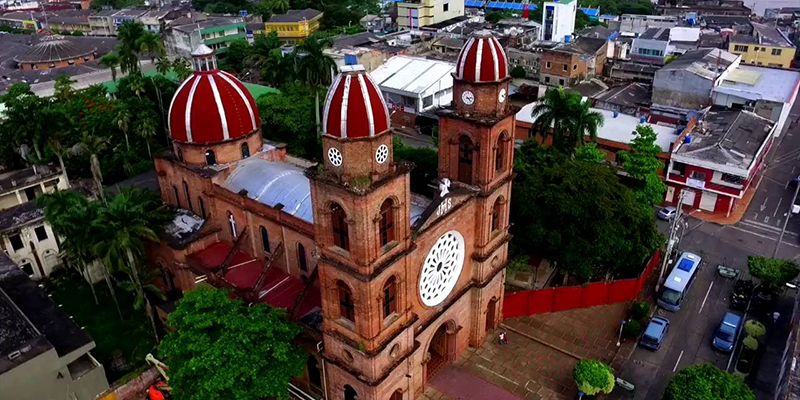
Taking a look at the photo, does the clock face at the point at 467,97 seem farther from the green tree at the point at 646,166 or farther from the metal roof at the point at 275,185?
the green tree at the point at 646,166

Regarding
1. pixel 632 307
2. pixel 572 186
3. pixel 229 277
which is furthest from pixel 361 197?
pixel 632 307

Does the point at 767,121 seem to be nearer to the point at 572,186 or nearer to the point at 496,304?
the point at 572,186

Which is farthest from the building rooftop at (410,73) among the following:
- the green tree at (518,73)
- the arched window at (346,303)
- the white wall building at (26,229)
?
the arched window at (346,303)

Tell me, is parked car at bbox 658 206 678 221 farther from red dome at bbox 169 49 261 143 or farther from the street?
red dome at bbox 169 49 261 143

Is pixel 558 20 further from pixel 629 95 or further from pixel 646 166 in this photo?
pixel 646 166

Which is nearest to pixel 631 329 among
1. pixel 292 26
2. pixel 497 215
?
pixel 497 215
